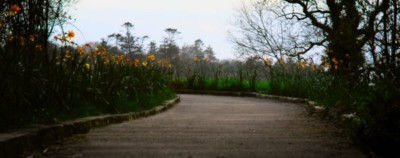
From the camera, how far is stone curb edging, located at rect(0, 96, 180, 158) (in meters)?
4.38

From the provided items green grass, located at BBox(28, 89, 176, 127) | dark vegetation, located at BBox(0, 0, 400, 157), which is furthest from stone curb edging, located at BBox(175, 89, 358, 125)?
green grass, located at BBox(28, 89, 176, 127)

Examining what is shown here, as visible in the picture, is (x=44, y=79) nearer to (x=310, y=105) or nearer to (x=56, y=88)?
(x=56, y=88)

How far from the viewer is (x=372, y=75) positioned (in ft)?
23.4

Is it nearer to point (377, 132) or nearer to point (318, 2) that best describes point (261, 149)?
point (377, 132)

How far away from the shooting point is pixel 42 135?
5.28 metres

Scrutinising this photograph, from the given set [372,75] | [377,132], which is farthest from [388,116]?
[372,75]

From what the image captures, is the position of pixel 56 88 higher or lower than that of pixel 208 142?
higher

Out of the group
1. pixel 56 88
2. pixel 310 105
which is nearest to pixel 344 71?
pixel 310 105

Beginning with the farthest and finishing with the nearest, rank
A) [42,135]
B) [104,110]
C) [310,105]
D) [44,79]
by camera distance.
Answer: [310,105] → [104,110] → [44,79] → [42,135]

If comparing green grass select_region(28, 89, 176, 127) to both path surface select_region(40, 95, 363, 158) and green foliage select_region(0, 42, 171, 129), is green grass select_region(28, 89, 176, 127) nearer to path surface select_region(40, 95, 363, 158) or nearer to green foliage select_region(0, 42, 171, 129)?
green foliage select_region(0, 42, 171, 129)

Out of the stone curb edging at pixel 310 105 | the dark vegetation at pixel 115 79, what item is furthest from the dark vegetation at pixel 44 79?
the stone curb edging at pixel 310 105

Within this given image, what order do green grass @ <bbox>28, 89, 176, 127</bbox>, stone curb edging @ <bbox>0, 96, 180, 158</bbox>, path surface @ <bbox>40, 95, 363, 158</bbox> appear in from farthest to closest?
green grass @ <bbox>28, 89, 176, 127</bbox> → path surface @ <bbox>40, 95, 363, 158</bbox> → stone curb edging @ <bbox>0, 96, 180, 158</bbox>

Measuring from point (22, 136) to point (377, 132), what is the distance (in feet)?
10.8

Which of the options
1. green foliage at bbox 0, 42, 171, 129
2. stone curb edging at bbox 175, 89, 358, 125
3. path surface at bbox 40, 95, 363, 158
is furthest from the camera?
stone curb edging at bbox 175, 89, 358, 125
